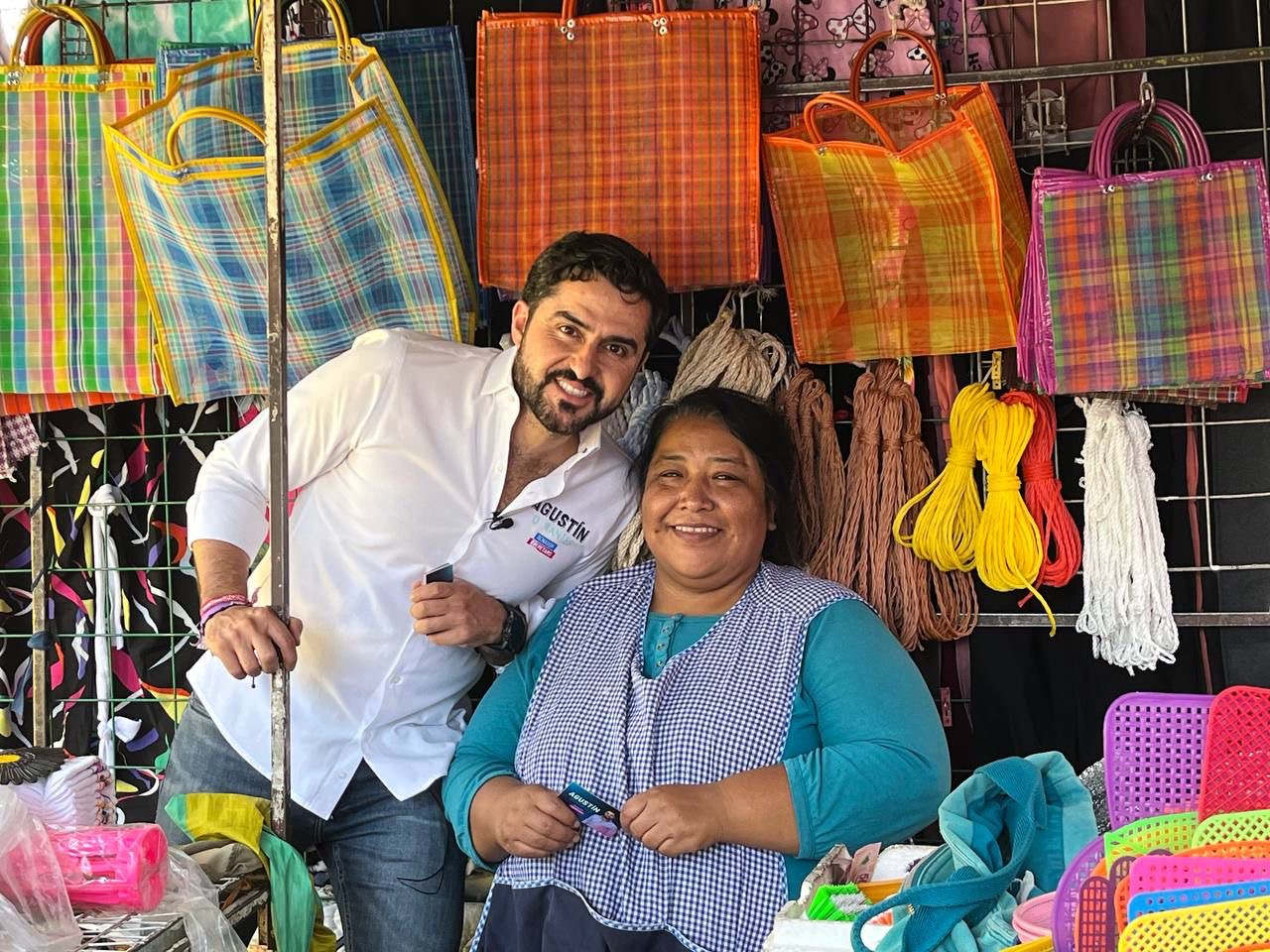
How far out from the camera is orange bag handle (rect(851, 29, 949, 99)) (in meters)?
Answer: 3.15

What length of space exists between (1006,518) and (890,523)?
0.83 ft

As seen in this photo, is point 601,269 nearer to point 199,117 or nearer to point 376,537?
point 376,537

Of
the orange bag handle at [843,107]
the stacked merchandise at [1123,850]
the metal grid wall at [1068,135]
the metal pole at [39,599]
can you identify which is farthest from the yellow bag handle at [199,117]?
the stacked merchandise at [1123,850]

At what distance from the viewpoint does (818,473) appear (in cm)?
331

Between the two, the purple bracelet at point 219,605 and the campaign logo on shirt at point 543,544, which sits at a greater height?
the campaign logo on shirt at point 543,544

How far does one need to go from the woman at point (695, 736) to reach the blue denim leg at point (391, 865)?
14 cm

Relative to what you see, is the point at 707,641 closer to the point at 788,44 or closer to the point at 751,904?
the point at 751,904

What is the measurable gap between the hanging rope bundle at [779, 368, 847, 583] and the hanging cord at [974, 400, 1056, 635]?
0.32m

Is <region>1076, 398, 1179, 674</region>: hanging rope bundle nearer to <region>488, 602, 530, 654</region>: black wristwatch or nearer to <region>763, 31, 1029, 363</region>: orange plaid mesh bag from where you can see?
<region>763, 31, 1029, 363</region>: orange plaid mesh bag

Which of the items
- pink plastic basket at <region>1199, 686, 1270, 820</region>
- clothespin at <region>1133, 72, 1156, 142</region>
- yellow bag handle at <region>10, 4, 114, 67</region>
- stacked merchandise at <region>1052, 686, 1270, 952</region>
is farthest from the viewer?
yellow bag handle at <region>10, 4, 114, 67</region>

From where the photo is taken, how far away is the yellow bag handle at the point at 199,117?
314 centimetres

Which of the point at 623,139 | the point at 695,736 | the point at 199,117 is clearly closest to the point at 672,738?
the point at 695,736

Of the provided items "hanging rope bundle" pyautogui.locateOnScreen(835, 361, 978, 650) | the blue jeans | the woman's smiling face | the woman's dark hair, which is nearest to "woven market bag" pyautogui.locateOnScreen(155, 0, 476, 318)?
the woman's dark hair

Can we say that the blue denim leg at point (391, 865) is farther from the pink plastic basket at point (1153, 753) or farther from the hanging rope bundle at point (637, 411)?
the pink plastic basket at point (1153, 753)
